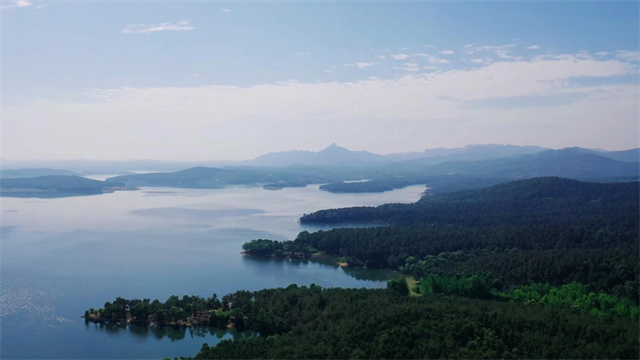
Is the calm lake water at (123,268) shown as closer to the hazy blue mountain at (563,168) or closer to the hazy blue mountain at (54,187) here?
the hazy blue mountain at (54,187)

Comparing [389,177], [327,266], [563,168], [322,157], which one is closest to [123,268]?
[327,266]

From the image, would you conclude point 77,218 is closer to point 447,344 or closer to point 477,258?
Result: point 477,258

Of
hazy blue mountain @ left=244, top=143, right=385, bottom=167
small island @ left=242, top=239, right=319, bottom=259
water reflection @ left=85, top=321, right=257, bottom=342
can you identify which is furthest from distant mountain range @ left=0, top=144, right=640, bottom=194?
hazy blue mountain @ left=244, top=143, right=385, bottom=167

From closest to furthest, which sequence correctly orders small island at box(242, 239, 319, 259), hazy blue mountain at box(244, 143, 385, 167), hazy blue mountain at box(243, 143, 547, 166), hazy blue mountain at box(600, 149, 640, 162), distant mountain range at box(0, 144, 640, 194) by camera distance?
small island at box(242, 239, 319, 259)
distant mountain range at box(0, 144, 640, 194)
hazy blue mountain at box(600, 149, 640, 162)
hazy blue mountain at box(243, 143, 547, 166)
hazy blue mountain at box(244, 143, 385, 167)

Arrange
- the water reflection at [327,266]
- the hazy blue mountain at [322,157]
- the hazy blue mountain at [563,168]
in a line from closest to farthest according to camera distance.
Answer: the water reflection at [327,266] → the hazy blue mountain at [563,168] → the hazy blue mountain at [322,157]

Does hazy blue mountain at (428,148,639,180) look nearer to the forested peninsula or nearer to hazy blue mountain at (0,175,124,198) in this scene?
the forested peninsula

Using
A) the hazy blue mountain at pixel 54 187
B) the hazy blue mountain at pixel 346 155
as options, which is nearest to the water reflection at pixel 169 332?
the hazy blue mountain at pixel 54 187

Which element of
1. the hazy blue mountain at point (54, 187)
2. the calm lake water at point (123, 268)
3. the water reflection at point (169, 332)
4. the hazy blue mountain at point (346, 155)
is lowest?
the water reflection at point (169, 332)

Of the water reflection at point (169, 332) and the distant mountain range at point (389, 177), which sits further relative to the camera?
the distant mountain range at point (389, 177)
